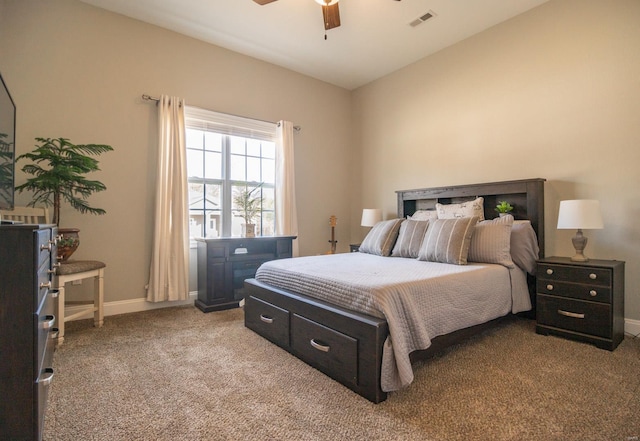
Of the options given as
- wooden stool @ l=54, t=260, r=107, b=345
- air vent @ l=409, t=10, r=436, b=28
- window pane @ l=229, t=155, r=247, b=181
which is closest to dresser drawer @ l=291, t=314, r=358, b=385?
wooden stool @ l=54, t=260, r=107, b=345

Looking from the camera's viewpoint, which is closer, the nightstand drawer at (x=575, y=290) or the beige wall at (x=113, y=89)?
the nightstand drawer at (x=575, y=290)

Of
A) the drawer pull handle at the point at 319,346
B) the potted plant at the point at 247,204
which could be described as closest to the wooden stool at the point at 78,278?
the potted plant at the point at 247,204

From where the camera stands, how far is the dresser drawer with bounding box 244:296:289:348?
2253 millimetres

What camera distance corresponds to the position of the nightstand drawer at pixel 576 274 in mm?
2289

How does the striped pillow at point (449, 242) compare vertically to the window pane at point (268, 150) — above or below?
below

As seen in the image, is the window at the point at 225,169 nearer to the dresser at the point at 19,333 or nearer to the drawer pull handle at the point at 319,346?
the drawer pull handle at the point at 319,346

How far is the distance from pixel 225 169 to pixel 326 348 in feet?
8.95

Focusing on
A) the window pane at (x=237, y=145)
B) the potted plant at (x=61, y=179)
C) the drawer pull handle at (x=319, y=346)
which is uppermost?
the window pane at (x=237, y=145)

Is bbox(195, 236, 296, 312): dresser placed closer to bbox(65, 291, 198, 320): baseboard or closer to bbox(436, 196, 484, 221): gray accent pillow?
bbox(65, 291, 198, 320): baseboard

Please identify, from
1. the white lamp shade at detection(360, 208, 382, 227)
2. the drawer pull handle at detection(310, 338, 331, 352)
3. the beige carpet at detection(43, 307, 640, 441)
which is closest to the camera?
the beige carpet at detection(43, 307, 640, 441)

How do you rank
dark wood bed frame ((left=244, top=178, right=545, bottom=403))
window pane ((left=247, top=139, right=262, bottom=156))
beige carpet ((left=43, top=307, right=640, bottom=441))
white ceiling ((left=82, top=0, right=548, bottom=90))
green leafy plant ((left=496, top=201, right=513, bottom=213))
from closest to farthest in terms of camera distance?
beige carpet ((left=43, top=307, right=640, bottom=441)), dark wood bed frame ((left=244, top=178, right=545, bottom=403)), white ceiling ((left=82, top=0, right=548, bottom=90)), green leafy plant ((left=496, top=201, right=513, bottom=213)), window pane ((left=247, top=139, right=262, bottom=156))

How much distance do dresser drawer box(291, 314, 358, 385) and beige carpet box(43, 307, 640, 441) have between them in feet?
0.22

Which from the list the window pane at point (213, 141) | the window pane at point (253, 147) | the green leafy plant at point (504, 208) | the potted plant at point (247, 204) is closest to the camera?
the green leafy plant at point (504, 208)

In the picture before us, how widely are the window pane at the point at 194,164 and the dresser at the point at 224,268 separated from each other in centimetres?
80
